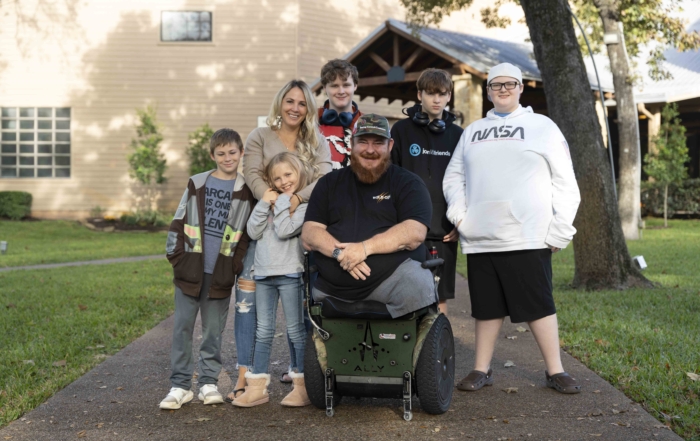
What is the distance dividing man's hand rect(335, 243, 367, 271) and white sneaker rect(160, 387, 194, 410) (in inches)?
53.0

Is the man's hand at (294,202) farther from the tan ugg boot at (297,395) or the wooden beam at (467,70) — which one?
the wooden beam at (467,70)

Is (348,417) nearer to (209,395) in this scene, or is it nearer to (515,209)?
(209,395)

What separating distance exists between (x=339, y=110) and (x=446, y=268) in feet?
4.22

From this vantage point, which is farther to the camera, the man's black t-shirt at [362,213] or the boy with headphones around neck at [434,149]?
the boy with headphones around neck at [434,149]

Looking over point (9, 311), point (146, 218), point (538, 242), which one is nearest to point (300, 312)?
point (538, 242)

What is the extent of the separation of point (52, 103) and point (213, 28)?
18.5 ft

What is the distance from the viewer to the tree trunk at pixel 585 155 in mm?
9688

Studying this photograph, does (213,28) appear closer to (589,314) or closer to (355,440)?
(589,314)

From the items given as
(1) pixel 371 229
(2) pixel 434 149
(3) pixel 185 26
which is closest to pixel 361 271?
→ (1) pixel 371 229

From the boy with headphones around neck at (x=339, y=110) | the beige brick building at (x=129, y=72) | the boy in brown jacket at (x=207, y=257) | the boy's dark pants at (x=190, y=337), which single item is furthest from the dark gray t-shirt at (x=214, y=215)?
the beige brick building at (x=129, y=72)

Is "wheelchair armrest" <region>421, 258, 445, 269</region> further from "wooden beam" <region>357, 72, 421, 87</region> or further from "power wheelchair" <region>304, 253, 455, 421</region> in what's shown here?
"wooden beam" <region>357, 72, 421, 87</region>

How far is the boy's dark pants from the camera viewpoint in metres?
4.96

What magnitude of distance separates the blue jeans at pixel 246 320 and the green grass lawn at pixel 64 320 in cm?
130

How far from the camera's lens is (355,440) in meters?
4.18
